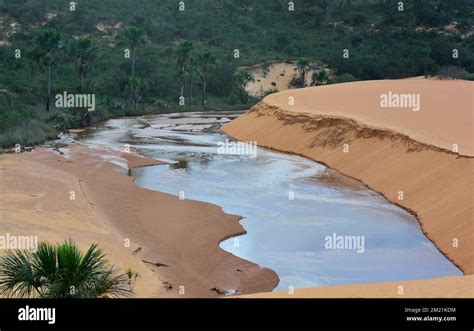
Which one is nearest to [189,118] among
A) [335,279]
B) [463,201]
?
[463,201]

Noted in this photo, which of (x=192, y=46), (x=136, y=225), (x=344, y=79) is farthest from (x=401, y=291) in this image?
(x=344, y=79)

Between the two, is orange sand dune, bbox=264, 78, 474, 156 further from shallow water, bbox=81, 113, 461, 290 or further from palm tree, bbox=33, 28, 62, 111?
palm tree, bbox=33, 28, 62, 111

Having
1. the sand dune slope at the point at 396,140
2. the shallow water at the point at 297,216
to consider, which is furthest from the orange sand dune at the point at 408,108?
the shallow water at the point at 297,216

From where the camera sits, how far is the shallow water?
56.0 ft

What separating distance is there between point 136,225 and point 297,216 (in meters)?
5.15

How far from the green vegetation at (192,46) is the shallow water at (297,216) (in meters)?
20.3

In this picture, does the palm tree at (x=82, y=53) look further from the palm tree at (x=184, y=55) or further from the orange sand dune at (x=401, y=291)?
the orange sand dune at (x=401, y=291)

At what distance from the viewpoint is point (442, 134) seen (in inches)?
1261

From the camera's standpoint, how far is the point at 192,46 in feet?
236

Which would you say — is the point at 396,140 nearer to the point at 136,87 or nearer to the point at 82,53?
the point at 82,53

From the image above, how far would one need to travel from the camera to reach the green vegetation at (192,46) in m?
64.1

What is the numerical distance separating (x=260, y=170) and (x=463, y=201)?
A: 13.0 m

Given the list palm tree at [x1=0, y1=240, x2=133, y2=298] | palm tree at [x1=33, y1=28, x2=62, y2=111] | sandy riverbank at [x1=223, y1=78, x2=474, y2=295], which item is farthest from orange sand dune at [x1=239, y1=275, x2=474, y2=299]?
palm tree at [x1=33, y1=28, x2=62, y2=111]
